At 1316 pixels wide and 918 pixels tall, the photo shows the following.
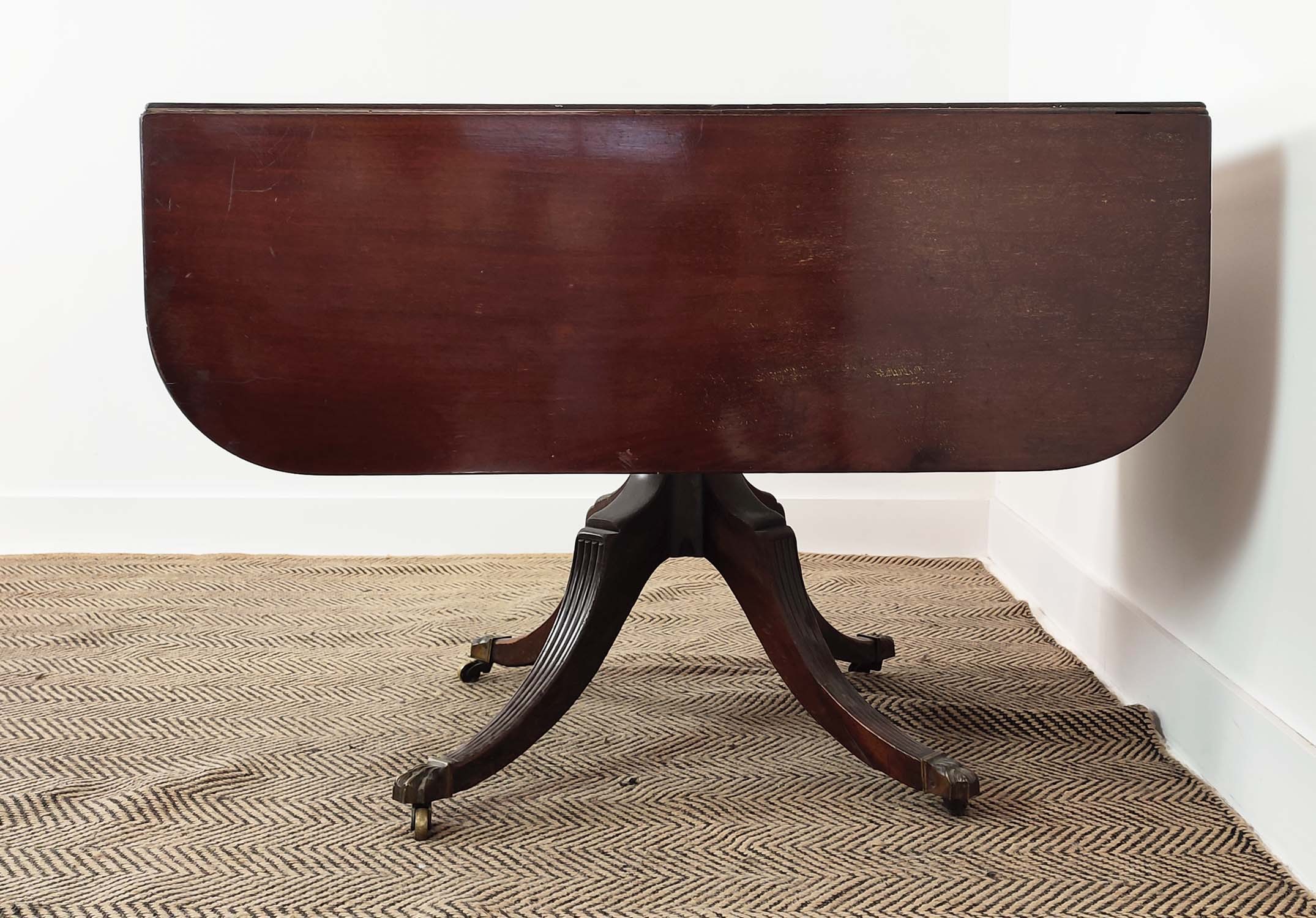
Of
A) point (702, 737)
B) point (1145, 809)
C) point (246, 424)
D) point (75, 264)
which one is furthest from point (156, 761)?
point (75, 264)

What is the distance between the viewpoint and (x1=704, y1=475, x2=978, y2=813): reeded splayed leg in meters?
1.08

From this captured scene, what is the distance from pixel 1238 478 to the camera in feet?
3.72

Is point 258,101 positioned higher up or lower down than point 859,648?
higher up

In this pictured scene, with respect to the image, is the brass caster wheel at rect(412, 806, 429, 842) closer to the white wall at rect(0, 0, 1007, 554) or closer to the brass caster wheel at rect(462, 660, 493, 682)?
the brass caster wheel at rect(462, 660, 493, 682)

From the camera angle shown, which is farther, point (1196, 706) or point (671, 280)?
point (1196, 706)

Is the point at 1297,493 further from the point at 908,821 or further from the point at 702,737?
the point at 702,737

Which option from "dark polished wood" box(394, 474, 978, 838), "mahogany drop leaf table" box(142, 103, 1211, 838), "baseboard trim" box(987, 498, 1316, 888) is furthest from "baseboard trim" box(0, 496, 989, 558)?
"mahogany drop leaf table" box(142, 103, 1211, 838)

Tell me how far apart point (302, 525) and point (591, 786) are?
140cm

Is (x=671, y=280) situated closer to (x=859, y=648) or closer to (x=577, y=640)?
(x=577, y=640)

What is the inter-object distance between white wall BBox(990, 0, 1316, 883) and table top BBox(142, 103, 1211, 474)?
0.38ft

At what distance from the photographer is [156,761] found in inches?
48.4

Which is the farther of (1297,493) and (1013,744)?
(1013,744)

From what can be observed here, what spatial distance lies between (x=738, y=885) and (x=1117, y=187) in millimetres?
756

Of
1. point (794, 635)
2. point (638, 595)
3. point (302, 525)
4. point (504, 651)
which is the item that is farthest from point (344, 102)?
point (794, 635)
